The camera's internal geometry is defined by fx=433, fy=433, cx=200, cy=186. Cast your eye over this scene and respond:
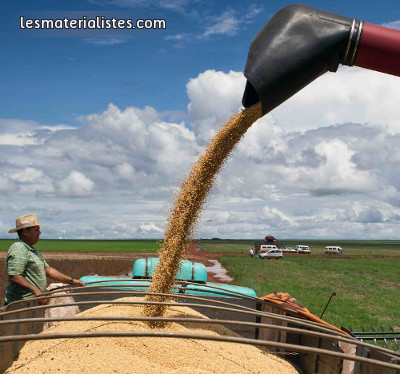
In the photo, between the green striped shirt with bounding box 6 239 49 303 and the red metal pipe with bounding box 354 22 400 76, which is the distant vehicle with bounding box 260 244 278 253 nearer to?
the green striped shirt with bounding box 6 239 49 303

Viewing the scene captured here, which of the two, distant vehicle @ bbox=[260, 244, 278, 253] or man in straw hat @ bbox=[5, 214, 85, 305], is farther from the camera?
distant vehicle @ bbox=[260, 244, 278, 253]

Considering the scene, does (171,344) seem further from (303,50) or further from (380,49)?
(380,49)

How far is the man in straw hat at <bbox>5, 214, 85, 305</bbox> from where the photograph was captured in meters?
4.25

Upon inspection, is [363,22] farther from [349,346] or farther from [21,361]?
[21,361]

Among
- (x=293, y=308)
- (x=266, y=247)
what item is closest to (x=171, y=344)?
(x=293, y=308)

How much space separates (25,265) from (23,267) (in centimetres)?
4

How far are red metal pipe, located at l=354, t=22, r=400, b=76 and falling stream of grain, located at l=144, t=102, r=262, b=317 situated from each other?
4.43ft

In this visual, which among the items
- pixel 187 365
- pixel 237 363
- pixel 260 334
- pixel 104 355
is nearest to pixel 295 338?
pixel 260 334

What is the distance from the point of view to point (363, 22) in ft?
9.75

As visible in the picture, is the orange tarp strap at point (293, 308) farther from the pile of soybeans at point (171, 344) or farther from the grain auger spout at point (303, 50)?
the grain auger spout at point (303, 50)

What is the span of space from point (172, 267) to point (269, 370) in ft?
4.75

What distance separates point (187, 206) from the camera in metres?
4.26

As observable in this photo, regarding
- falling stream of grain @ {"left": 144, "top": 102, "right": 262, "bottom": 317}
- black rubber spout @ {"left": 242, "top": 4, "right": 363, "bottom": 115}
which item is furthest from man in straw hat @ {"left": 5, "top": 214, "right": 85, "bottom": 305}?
black rubber spout @ {"left": 242, "top": 4, "right": 363, "bottom": 115}

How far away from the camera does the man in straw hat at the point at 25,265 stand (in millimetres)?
4246
